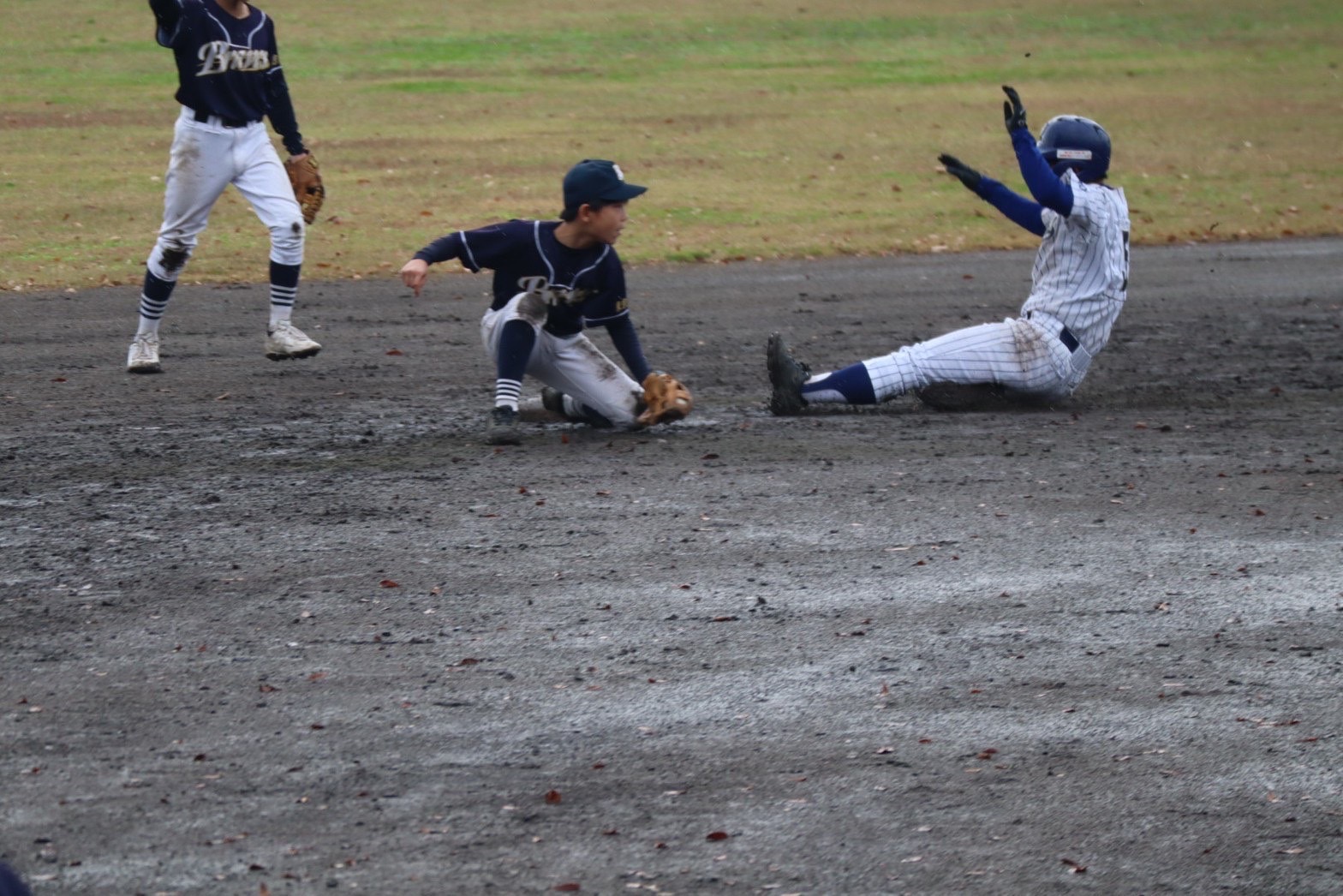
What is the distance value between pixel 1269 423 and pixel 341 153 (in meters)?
13.4

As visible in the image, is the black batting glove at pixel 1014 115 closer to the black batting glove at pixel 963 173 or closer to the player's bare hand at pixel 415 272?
the black batting glove at pixel 963 173

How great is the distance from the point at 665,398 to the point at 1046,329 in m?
1.91

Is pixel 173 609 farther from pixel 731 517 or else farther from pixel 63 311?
pixel 63 311

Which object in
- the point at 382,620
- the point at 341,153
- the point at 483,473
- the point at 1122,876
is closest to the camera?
the point at 1122,876

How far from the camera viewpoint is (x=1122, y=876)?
147 inches

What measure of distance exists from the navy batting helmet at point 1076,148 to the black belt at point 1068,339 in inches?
28.6

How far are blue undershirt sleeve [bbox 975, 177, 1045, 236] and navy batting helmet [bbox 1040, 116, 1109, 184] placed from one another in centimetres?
21

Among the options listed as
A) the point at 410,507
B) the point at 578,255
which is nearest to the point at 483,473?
the point at 410,507

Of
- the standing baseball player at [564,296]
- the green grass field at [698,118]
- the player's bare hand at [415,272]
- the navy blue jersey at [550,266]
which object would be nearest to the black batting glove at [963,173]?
the standing baseball player at [564,296]

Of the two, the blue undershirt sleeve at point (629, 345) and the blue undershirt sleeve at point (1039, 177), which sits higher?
the blue undershirt sleeve at point (1039, 177)

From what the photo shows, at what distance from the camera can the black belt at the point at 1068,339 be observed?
8.38m

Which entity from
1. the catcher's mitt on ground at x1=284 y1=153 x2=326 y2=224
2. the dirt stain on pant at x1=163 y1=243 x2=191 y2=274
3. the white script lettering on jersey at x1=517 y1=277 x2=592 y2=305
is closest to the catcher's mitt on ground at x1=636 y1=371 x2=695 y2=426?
the white script lettering on jersey at x1=517 y1=277 x2=592 y2=305

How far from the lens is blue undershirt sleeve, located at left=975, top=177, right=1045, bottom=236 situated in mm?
8180

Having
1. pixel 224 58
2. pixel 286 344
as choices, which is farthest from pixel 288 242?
pixel 224 58
